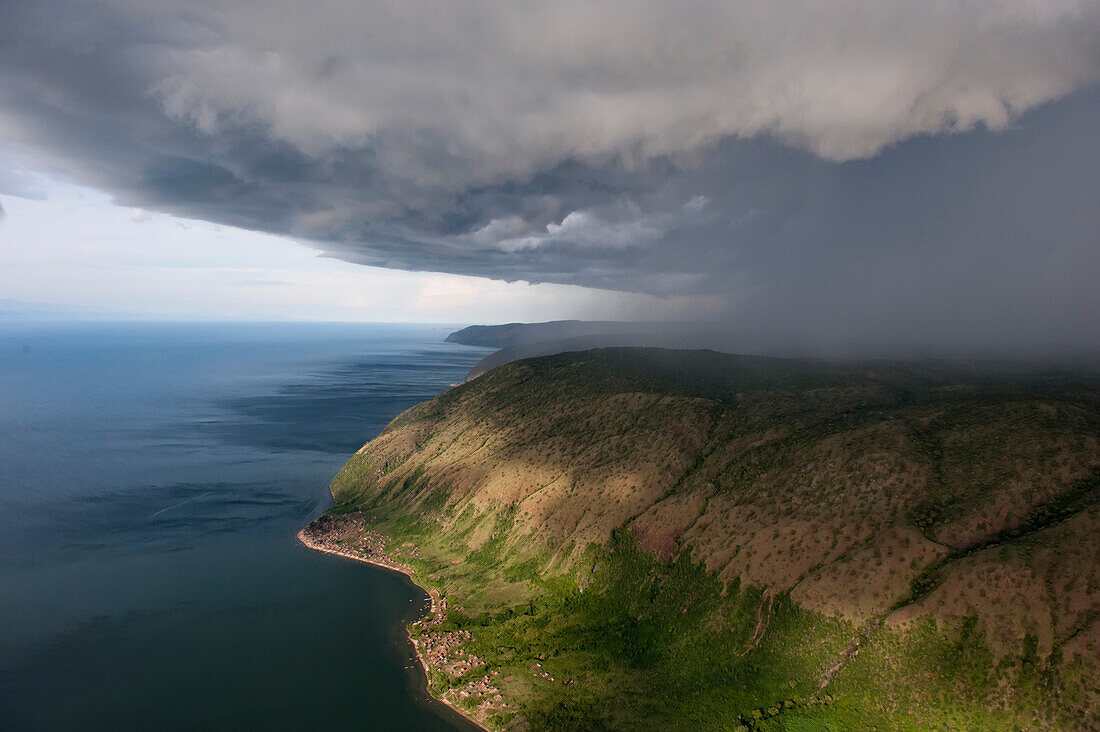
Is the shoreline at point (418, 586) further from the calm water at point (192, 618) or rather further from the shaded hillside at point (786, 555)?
the shaded hillside at point (786, 555)

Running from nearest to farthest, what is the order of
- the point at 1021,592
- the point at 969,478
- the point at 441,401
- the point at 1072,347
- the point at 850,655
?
the point at 1021,592 → the point at 850,655 → the point at 969,478 → the point at 441,401 → the point at 1072,347

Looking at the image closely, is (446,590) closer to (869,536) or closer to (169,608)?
(169,608)

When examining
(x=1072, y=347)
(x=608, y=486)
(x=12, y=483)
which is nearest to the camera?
(x=608, y=486)

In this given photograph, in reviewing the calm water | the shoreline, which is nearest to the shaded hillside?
the shoreline

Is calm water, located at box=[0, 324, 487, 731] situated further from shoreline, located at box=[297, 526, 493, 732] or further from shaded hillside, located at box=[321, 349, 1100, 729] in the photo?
shaded hillside, located at box=[321, 349, 1100, 729]

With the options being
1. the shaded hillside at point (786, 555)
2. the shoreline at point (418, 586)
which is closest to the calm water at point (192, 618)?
the shoreline at point (418, 586)

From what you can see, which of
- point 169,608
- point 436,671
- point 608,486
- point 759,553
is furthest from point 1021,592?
point 169,608

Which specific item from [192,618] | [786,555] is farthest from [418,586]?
[786,555]
